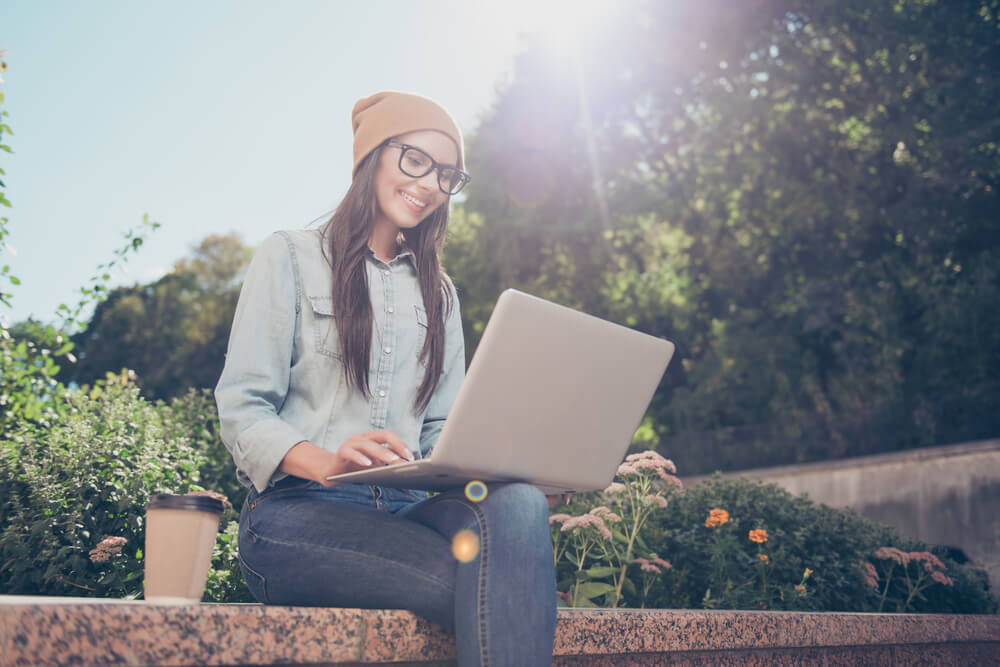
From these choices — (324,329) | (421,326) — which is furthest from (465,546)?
(421,326)

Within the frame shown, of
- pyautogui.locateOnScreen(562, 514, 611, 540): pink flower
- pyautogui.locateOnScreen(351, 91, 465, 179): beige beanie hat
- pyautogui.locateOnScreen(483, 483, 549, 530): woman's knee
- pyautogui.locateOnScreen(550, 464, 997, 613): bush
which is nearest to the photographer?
pyautogui.locateOnScreen(483, 483, 549, 530): woman's knee

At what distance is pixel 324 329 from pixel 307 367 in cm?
12

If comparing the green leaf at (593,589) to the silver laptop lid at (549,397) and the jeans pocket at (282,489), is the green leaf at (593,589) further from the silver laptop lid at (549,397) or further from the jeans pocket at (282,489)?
the jeans pocket at (282,489)

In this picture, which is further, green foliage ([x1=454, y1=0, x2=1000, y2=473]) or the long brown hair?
green foliage ([x1=454, y1=0, x2=1000, y2=473])

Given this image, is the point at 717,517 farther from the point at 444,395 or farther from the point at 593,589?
the point at 444,395

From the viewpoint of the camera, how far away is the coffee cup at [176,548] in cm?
182

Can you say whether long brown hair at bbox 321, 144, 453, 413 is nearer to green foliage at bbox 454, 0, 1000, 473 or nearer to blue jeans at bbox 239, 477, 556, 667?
blue jeans at bbox 239, 477, 556, 667

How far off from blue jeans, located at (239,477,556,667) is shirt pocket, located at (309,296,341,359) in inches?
15.3

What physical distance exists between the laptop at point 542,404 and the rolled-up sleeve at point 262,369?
0.81 feet

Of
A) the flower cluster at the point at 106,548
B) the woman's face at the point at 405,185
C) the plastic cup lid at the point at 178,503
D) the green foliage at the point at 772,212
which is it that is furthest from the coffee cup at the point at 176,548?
the green foliage at the point at 772,212

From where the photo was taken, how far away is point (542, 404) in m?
1.85

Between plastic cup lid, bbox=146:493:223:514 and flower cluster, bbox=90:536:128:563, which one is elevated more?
plastic cup lid, bbox=146:493:223:514

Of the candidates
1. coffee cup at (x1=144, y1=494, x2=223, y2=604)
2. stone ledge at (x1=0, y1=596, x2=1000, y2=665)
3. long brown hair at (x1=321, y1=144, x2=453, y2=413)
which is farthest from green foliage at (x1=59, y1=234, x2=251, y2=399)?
coffee cup at (x1=144, y1=494, x2=223, y2=604)

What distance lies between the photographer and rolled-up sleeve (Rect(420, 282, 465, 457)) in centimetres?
255
